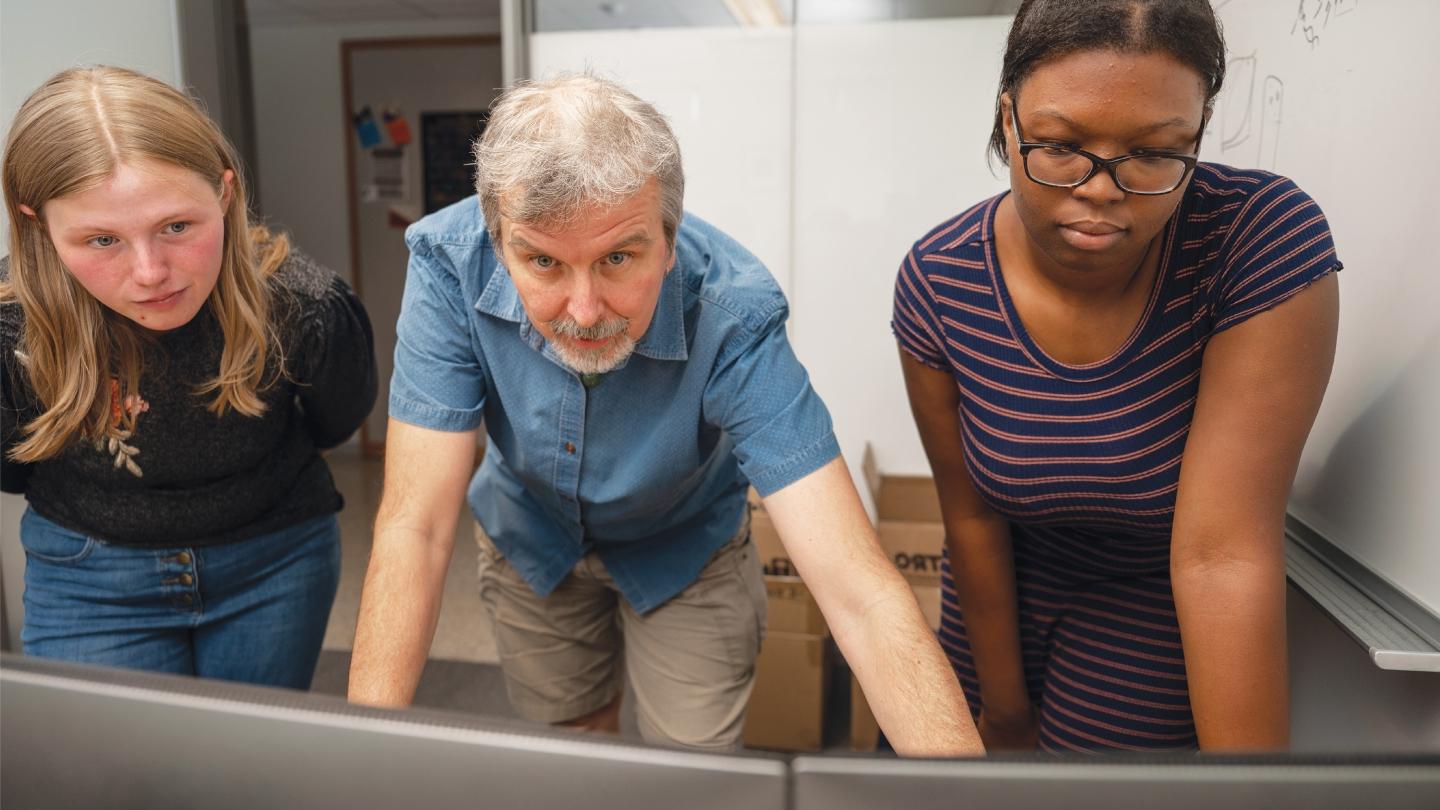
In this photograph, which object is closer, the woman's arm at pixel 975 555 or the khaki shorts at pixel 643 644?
the woman's arm at pixel 975 555

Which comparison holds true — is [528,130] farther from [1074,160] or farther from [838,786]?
[838,786]

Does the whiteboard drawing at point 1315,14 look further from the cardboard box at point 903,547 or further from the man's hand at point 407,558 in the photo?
the cardboard box at point 903,547

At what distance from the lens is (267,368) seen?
127cm

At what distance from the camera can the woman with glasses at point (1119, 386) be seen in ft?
2.73

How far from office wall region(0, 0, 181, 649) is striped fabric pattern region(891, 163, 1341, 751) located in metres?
1.79

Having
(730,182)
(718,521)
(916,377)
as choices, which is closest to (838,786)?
(916,377)

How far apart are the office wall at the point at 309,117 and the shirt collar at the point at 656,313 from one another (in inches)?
160

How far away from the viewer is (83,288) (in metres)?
1.19

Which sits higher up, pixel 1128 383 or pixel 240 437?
pixel 1128 383

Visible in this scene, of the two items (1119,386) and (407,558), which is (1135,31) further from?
(407,558)

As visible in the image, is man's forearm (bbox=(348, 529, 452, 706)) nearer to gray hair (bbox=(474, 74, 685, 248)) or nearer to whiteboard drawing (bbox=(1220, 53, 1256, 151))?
gray hair (bbox=(474, 74, 685, 248))

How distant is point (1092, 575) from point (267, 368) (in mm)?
1033

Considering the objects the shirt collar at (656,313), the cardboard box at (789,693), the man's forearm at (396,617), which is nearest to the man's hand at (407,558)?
the man's forearm at (396,617)

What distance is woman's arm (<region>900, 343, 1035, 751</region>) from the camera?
Result: 45.3 inches
